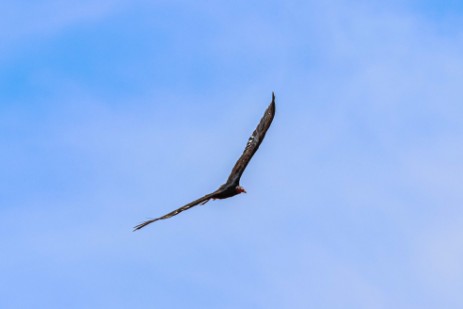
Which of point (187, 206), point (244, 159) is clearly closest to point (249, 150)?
point (244, 159)

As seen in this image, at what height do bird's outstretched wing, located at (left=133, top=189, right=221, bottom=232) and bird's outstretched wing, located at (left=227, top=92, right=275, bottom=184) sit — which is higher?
bird's outstretched wing, located at (left=227, top=92, right=275, bottom=184)

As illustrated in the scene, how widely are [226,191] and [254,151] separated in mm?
2478

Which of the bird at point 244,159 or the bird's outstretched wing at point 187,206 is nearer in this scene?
the bird's outstretched wing at point 187,206

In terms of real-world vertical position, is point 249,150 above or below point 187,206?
above

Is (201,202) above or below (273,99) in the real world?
below

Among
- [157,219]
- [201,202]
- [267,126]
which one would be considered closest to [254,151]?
[267,126]

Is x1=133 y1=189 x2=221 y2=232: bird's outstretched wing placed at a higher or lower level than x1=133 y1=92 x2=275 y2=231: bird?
lower

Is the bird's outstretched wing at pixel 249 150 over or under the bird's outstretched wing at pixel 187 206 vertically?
over

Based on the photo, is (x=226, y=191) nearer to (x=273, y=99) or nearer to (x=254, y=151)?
(x=254, y=151)

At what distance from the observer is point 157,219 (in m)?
31.5

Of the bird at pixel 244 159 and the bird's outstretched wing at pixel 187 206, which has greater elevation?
the bird at pixel 244 159

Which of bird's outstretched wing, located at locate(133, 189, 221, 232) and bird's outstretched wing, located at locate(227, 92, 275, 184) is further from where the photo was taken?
bird's outstretched wing, located at locate(227, 92, 275, 184)

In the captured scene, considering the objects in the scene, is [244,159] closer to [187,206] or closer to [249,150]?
[249,150]

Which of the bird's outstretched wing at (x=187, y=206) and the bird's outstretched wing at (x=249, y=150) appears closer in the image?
the bird's outstretched wing at (x=187, y=206)
